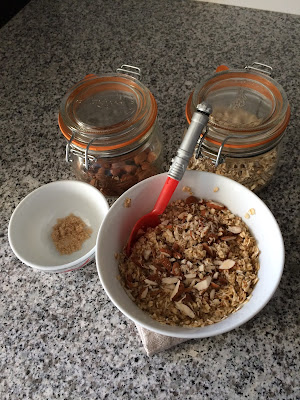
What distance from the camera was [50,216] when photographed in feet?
2.51

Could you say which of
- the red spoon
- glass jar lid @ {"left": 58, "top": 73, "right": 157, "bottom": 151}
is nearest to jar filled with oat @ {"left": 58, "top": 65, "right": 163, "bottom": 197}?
glass jar lid @ {"left": 58, "top": 73, "right": 157, "bottom": 151}

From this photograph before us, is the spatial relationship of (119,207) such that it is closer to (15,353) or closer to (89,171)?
(89,171)

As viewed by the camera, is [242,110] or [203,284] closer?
[203,284]

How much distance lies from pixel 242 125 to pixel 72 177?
1.36 feet

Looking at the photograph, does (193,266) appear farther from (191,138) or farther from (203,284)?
(191,138)

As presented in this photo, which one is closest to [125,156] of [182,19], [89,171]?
[89,171]

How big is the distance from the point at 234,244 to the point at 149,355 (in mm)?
242

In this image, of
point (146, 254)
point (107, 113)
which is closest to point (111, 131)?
point (107, 113)

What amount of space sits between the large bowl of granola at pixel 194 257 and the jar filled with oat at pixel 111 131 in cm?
8

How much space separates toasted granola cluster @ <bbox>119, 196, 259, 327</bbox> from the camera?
23.4 inches

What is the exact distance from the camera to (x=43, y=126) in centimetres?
97

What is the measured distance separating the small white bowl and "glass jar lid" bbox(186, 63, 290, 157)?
0.25 m

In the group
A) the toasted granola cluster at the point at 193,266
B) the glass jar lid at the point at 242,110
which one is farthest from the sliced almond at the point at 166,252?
the glass jar lid at the point at 242,110

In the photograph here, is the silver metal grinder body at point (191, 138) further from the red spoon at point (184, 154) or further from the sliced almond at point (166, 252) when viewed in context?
the sliced almond at point (166, 252)
